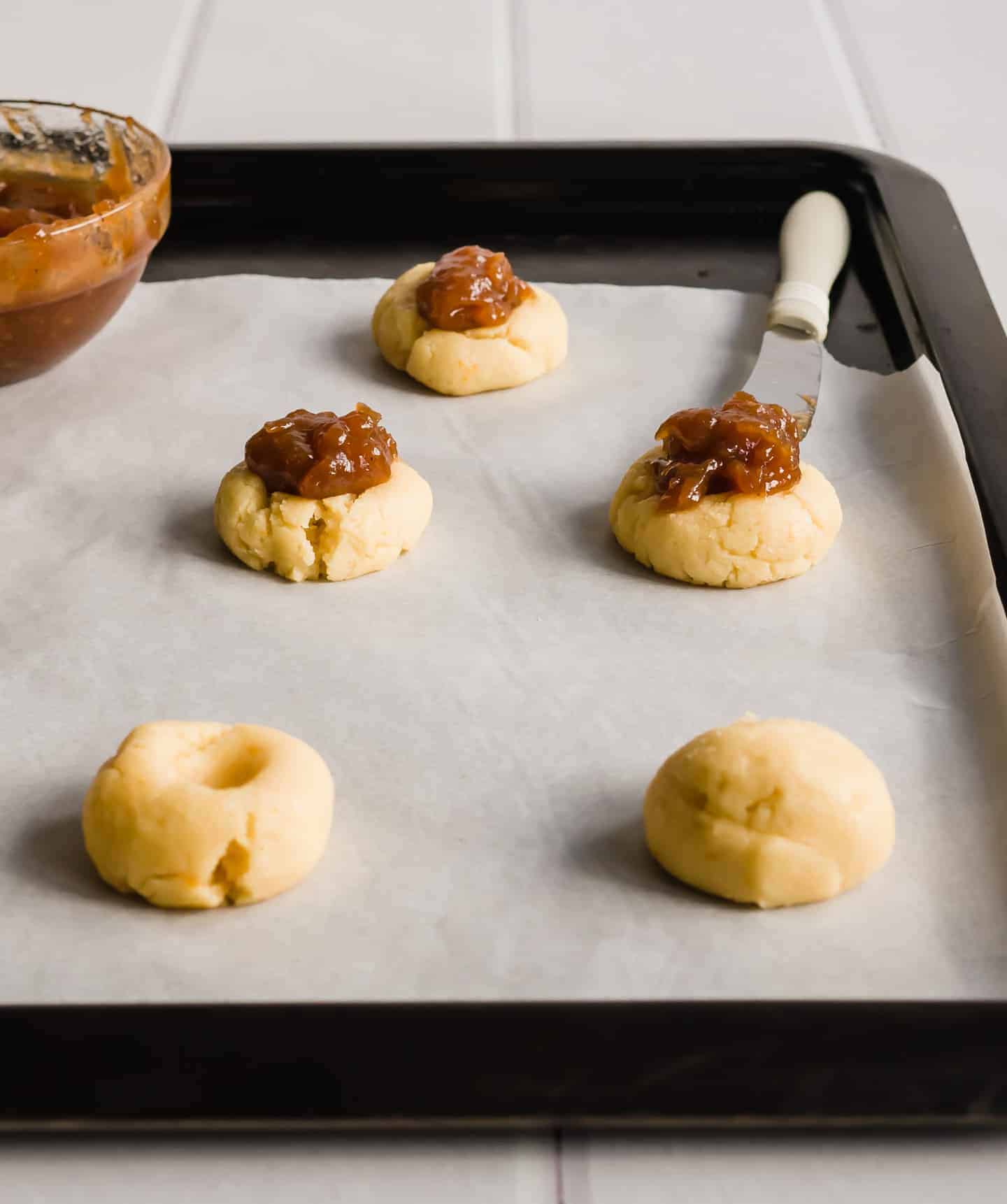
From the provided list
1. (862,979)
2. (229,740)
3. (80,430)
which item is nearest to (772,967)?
(862,979)

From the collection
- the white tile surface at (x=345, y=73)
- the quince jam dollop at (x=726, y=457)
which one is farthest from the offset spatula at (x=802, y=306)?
the white tile surface at (x=345, y=73)

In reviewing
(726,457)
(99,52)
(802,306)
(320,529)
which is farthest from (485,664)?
(99,52)

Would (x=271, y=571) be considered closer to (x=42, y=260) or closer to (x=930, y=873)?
(x=42, y=260)

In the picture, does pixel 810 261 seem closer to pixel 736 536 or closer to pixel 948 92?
pixel 736 536

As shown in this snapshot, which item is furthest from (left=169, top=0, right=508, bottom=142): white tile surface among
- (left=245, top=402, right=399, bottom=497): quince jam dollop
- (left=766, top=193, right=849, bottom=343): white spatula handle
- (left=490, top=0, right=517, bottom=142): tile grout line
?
(left=245, top=402, right=399, bottom=497): quince jam dollop

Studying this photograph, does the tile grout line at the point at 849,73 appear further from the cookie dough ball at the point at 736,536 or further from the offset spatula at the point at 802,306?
the cookie dough ball at the point at 736,536
